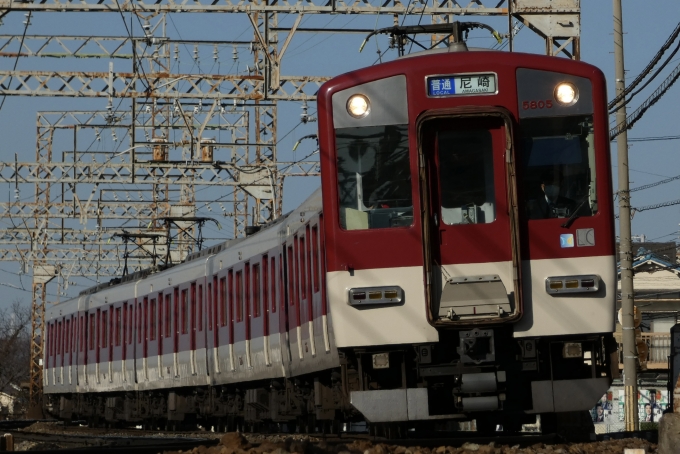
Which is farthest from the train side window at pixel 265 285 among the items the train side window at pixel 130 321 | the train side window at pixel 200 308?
the train side window at pixel 130 321

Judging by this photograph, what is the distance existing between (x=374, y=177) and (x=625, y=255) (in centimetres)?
948

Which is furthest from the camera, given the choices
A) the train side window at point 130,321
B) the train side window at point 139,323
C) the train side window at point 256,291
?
the train side window at point 130,321

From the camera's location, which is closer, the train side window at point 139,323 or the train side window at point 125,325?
the train side window at point 139,323

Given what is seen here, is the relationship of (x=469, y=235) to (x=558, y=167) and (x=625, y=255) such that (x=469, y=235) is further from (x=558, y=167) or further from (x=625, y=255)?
(x=625, y=255)

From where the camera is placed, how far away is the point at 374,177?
10.5m

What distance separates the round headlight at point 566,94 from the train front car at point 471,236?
12 mm

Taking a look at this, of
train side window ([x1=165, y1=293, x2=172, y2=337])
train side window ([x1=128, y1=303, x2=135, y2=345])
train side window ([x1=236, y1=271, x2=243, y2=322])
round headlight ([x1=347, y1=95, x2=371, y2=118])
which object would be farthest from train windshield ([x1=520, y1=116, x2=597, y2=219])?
train side window ([x1=128, y1=303, x2=135, y2=345])

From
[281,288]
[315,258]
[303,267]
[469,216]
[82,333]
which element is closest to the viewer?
[469,216]

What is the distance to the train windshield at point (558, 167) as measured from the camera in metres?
10.4

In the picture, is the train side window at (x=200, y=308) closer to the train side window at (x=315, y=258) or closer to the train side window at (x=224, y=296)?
the train side window at (x=224, y=296)

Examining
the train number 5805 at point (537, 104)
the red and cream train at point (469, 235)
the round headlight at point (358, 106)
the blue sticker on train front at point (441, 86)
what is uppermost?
the blue sticker on train front at point (441, 86)

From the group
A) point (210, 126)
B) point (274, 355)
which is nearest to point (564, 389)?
point (274, 355)

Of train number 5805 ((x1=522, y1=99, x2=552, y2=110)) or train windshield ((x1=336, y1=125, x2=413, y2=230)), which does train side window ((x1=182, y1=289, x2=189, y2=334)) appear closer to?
train windshield ((x1=336, y1=125, x2=413, y2=230))

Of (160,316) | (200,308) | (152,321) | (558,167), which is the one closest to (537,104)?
(558,167)
